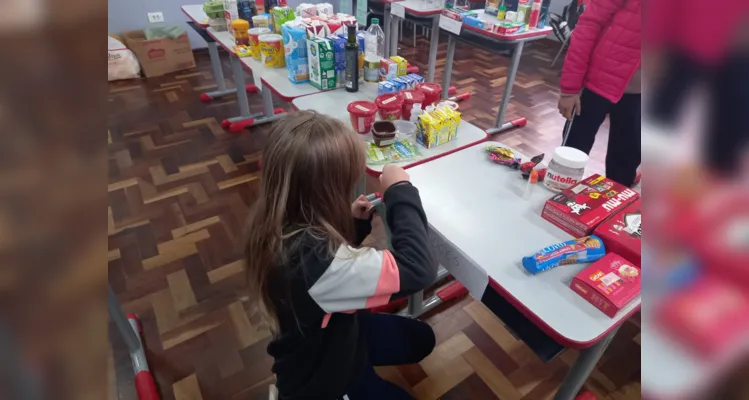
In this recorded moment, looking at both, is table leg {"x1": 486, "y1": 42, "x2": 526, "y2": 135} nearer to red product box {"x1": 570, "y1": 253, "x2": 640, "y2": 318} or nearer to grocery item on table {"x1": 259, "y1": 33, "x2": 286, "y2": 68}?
grocery item on table {"x1": 259, "y1": 33, "x2": 286, "y2": 68}

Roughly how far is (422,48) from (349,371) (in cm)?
411

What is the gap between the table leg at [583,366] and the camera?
35.3 inches

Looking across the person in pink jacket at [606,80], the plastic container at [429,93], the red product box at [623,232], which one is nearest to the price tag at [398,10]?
the person in pink jacket at [606,80]

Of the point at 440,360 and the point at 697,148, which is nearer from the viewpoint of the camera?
the point at 697,148

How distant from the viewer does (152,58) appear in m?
3.63

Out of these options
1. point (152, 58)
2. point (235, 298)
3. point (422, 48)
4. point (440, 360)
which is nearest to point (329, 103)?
point (235, 298)

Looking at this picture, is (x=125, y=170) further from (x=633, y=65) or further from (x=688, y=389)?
(x=688, y=389)

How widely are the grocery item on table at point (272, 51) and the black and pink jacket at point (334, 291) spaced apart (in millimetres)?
1186

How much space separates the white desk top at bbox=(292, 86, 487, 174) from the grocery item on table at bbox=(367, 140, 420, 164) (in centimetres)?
2

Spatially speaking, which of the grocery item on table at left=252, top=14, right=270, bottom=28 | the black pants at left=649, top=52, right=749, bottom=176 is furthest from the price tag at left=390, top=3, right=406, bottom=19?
the black pants at left=649, top=52, right=749, bottom=176

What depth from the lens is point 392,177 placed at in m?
1.05

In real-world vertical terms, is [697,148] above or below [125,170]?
above

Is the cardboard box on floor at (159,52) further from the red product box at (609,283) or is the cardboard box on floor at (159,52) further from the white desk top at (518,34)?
the red product box at (609,283)

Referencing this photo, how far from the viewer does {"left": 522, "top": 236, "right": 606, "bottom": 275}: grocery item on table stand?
0.90m
